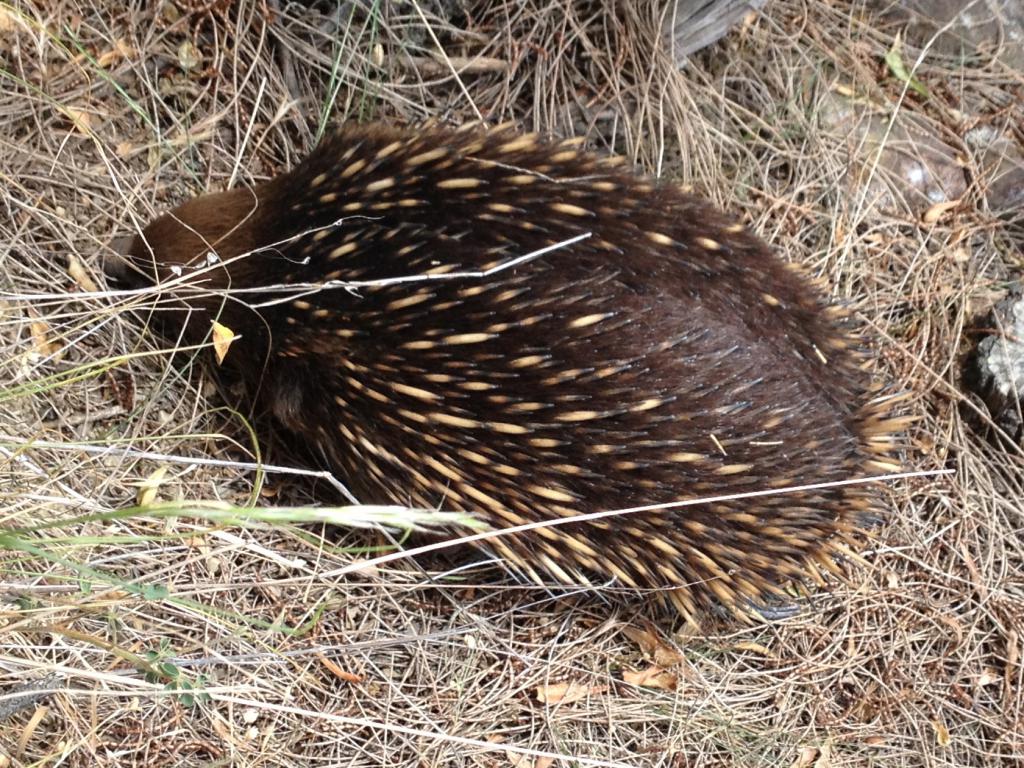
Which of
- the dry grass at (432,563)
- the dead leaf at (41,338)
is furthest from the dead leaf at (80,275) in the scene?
the dead leaf at (41,338)

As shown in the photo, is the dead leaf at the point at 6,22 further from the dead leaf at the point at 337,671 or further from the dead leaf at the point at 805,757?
the dead leaf at the point at 805,757

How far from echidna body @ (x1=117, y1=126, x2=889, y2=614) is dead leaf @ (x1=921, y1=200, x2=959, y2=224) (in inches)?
36.1

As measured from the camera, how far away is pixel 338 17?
8.55ft

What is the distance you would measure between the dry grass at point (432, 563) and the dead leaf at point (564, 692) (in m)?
0.01

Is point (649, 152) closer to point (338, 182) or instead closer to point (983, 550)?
point (338, 182)

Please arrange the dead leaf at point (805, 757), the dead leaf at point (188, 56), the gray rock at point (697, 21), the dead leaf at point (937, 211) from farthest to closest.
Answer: the dead leaf at point (937, 211)
the gray rock at point (697, 21)
the dead leaf at point (188, 56)
the dead leaf at point (805, 757)

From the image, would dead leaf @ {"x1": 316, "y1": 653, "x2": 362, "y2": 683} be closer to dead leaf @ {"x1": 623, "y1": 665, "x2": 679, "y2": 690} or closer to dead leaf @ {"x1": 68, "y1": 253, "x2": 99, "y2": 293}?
dead leaf @ {"x1": 623, "y1": 665, "x2": 679, "y2": 690}

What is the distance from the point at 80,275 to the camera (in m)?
2.33

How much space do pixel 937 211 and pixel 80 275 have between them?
8.19 feet

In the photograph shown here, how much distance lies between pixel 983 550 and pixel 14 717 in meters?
2.47

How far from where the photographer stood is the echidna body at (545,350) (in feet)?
6.63

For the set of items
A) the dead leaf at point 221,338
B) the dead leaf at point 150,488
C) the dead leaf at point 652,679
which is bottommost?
the dead leaf at point 652,679

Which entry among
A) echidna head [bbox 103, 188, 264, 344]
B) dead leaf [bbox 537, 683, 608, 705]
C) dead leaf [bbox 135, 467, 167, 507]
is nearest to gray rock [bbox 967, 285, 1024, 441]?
dead leaf [bbox 537, 683, 608, 705]

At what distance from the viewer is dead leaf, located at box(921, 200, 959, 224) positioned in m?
3.03
